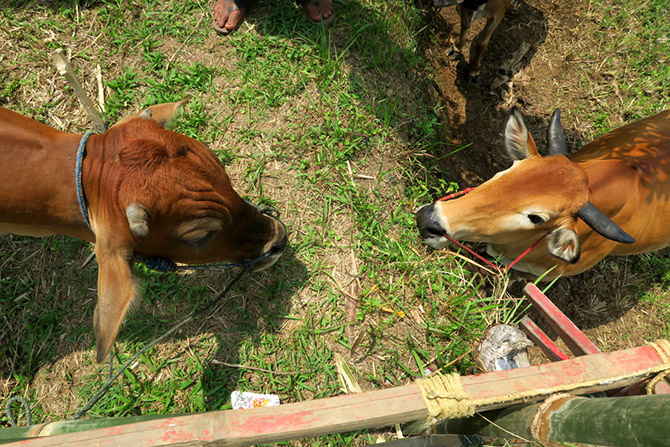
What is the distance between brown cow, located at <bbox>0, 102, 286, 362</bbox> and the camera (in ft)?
6.09

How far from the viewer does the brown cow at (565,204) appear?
2.75 metres

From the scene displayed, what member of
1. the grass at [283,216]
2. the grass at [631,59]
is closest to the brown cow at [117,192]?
the grass at [283,216]

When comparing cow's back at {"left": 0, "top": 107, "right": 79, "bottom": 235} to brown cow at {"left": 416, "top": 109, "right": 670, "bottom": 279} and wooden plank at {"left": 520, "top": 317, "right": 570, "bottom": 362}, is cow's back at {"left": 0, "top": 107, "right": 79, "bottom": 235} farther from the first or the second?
wooden plank at {"left": 520, "top": 317, "right": 570, "bottom": 362}

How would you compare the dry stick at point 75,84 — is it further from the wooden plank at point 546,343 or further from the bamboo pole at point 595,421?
the wooden plank at point 546,343

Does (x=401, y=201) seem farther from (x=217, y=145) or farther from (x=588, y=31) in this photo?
(x=588, y=31)

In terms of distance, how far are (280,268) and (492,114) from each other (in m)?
3.36

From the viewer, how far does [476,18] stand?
14.0ft

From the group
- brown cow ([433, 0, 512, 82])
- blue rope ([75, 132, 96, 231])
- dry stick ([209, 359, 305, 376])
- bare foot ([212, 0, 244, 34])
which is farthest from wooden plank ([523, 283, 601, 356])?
bare foot ([212, 0, 244, 34])

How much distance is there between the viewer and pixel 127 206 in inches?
72.3

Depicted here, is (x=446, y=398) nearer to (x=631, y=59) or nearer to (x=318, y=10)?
(x=318, y=10)

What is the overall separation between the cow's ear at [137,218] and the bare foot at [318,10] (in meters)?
2.73

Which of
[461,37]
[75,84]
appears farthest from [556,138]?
[75,84]

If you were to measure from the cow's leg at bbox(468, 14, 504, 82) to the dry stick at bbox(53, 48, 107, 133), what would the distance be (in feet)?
13.1

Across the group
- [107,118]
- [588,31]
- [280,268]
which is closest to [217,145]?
[107,118]
